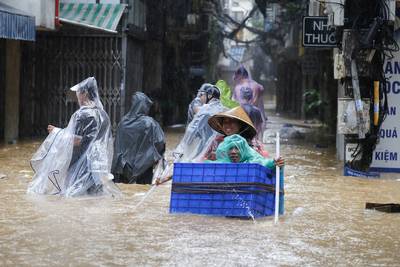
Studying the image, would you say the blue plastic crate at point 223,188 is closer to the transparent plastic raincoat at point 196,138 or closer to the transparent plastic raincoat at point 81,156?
the transparent plastic raincoat at point 81,156

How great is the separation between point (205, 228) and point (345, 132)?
16.0ft

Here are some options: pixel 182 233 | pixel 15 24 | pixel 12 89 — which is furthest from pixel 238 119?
pixel 12 89

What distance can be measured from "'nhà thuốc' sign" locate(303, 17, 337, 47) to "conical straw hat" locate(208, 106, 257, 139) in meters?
4.93

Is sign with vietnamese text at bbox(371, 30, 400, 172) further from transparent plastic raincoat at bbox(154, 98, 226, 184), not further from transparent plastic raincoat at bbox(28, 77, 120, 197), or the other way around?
transparent plastic raincoat at bbox(28, 77, 120, 197)

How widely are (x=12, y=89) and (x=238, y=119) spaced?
10.3 m

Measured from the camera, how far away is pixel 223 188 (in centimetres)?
700

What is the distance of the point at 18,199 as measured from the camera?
8383mm

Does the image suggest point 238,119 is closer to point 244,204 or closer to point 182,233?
point 244,204

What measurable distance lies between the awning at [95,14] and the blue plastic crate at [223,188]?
398 inches

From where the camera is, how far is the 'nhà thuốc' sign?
12031 mm

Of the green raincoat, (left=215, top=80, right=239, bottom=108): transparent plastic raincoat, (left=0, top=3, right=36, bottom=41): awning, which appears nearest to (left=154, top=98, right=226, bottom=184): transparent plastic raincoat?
(left=215, top=80, right=239, bottom=108): transparent plastic raincoat

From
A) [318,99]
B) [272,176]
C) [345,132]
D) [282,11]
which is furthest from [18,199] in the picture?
[282,11]

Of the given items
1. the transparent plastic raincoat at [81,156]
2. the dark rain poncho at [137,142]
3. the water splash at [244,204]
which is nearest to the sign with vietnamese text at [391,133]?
the dark rain poncho at [137,142]

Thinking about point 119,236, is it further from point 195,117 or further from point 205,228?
point 195,117
